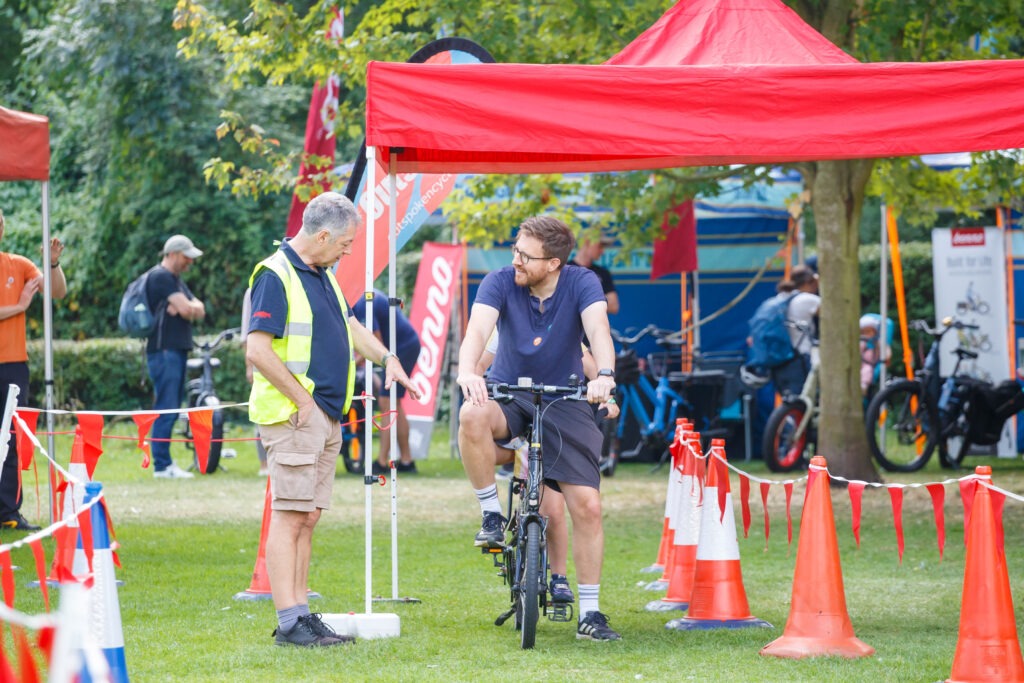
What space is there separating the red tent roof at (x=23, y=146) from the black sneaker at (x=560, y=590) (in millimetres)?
4227

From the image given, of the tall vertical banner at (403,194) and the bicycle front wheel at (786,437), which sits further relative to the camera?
the bicycle front wheel at (786,437)

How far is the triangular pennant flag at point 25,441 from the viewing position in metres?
7.32

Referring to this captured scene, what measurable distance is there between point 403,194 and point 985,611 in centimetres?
440

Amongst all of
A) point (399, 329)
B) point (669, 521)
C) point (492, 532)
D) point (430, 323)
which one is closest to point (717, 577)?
point (492, 532)

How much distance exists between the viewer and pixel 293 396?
19.9ft

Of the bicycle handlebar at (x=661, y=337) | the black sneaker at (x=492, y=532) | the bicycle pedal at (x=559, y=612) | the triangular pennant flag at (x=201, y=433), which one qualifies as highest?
the bicycle handlebar at (x=661, y=337)


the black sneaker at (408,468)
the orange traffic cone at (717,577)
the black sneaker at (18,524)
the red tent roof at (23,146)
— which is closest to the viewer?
the orange traffic cone at (717,577)

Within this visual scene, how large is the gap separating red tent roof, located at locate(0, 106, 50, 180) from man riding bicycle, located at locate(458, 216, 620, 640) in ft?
12.0

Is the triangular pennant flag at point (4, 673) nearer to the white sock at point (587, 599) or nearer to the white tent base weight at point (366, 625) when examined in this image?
the white tent base weight at point (366, 625)

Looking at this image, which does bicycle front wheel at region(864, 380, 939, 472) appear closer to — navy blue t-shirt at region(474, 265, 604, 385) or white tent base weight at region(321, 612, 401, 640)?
navy blue t-shirt at region(474, 265, 604, 385)

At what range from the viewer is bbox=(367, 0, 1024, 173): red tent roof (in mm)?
6414

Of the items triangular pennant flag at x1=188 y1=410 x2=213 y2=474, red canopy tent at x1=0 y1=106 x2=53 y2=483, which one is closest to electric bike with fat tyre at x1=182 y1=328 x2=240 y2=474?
red canopy tent at x1=0 y1=106 x2=53 y2=483

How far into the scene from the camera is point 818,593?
611cm

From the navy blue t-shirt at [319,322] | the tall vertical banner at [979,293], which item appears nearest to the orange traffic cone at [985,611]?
the navy blue t-shirt at [319,322]
